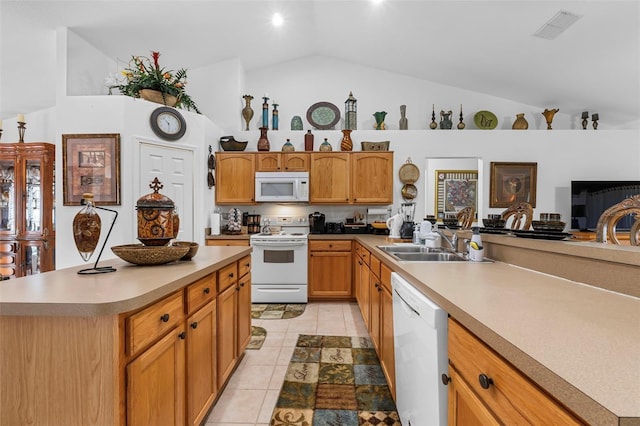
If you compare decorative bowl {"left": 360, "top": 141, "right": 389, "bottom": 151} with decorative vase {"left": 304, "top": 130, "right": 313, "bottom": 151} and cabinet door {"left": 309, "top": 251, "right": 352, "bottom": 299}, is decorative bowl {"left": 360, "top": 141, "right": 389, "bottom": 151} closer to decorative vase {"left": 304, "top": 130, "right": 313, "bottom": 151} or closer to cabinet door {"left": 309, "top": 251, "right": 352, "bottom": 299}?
decorative vase {"left": 304, "top": 130, "right": 313, "bottom": 151}

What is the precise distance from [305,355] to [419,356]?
1573 millimetres

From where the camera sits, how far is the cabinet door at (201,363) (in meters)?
1.43

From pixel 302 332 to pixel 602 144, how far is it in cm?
502

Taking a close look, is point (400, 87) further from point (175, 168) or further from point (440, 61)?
point (175, 168)

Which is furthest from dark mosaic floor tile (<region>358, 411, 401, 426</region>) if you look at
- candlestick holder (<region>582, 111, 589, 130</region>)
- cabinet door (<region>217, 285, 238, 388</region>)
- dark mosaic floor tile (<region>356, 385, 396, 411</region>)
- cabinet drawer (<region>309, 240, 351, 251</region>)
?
candlestick holder (<region>582, 111, 589, 130</region>)

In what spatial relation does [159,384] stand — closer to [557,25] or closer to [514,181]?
[557,25]

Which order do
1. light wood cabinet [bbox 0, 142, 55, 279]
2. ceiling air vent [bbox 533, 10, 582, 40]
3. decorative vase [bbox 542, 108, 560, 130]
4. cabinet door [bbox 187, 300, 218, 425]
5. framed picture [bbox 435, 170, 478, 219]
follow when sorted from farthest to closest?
framed picture [bbox 435, 170, 478, 219] → decorative vase [bbox 542, 108, 560, 130] → light wood cabinet [bbox 0, 142, 55, 279] → ceiling air vent [bbox 533, 10, 582, 40] → cabinet door [bbox 187, 300, 218, 425]

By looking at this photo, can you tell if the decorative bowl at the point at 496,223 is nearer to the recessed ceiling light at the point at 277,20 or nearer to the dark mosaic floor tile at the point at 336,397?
the dark mosaic floor tile at the point at 336,397

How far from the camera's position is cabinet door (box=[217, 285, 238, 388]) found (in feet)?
6.00

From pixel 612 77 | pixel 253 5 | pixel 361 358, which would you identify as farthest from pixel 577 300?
pixel 612 77

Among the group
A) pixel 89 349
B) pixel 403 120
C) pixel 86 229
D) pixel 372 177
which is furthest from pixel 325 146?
pixel 89 349

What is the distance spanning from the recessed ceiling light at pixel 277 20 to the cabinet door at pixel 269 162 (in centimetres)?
166

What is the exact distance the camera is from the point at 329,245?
4066mm

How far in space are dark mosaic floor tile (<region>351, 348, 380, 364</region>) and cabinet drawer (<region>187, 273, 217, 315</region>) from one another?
139 centimetres
